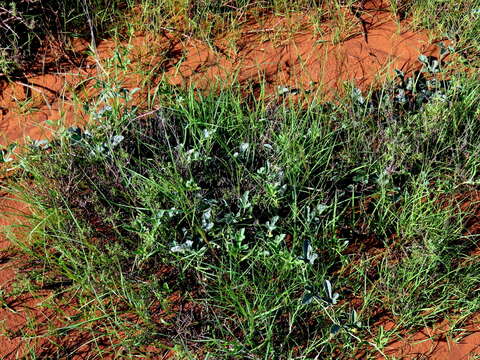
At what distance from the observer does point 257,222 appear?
8.72ft

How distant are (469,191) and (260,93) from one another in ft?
4.18

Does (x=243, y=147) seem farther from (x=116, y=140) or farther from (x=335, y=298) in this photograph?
(x=335, y=298)

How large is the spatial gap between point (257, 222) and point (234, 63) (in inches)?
54.6

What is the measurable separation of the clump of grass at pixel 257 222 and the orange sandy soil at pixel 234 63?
0.36 m

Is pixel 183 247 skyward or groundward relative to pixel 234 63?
groundward

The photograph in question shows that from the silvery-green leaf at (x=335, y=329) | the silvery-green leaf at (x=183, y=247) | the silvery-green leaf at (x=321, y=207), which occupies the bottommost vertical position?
the silvery-green leaf at (x=335, y=329)

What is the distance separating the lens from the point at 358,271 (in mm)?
2684

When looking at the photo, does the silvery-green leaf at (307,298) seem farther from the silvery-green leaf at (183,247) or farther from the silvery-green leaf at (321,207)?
the silvery-green leaf at (183,247)

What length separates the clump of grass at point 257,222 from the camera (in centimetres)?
254

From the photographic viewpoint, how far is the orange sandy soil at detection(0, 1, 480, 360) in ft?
11.5

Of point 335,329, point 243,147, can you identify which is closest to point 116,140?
point 243,147

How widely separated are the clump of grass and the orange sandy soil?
0.36 m

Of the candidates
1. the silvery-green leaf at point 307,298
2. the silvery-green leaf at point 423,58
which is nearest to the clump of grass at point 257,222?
the silvery-green leaf at point 307,298

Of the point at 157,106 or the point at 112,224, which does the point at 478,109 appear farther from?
the point at 112,224
